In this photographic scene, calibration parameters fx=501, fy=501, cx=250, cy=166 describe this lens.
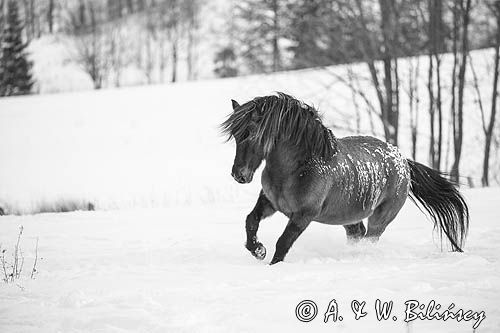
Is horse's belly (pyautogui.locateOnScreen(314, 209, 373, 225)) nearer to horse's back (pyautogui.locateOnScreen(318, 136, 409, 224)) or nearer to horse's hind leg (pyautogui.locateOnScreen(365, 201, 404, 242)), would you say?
horse's back (pyautogui.locateOnScreen(318, 136, 409, 224))

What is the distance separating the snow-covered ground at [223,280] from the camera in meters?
3.25

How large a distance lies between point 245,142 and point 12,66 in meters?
39.1

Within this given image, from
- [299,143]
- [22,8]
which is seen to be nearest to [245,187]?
[299,143]

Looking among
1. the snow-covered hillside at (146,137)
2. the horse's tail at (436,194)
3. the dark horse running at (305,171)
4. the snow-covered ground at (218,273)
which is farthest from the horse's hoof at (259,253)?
the snow-covered hillside at (146,137)

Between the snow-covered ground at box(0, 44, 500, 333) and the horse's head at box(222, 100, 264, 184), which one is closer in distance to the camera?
the snow-covered ground at box(0, 44, 500, 333)

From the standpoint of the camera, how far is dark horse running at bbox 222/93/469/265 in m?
5.12

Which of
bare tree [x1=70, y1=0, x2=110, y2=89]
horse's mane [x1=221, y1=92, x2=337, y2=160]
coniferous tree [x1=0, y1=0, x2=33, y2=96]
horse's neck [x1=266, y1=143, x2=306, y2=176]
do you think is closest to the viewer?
horse's mane [x1=221, y1=92, x2=337, y2=160]

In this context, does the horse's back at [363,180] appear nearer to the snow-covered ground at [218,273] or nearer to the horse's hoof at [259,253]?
the snow-covered ground at [218,273]

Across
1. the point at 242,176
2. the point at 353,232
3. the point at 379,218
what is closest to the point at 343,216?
the point at 379,218

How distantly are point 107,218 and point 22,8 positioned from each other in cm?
6053

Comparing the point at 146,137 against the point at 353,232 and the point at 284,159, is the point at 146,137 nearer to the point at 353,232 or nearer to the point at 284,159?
the point at 353,232

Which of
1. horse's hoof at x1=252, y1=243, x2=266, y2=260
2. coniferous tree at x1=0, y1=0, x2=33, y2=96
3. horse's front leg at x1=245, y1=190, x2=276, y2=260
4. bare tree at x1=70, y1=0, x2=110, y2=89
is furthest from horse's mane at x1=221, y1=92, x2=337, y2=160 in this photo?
bare tree at x1=70, y1=0, x2=110, y2=89

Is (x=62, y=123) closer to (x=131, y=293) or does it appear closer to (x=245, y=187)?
(x=245, y=187)

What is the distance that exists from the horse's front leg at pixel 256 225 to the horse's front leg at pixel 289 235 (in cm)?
24
